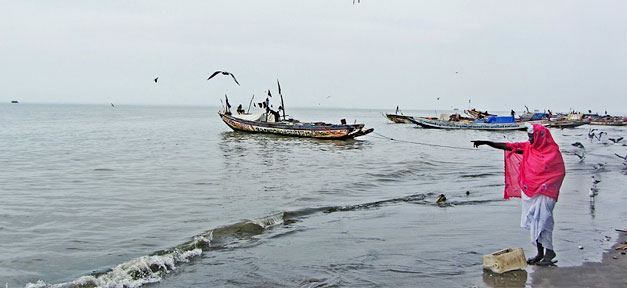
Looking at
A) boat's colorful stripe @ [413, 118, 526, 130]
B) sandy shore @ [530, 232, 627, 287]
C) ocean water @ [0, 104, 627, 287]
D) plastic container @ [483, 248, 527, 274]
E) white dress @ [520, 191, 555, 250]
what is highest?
boat's colorful stripe @ [413, 118, 526, 130]

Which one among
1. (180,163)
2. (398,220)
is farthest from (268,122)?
(398,220)

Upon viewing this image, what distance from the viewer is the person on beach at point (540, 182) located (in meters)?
4.96

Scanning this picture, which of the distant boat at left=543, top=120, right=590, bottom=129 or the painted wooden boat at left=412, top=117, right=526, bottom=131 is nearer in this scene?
the painted wooden boat at left=412, top=117, right=526, bottom=131

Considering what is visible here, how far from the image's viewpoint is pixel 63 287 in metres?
5.45

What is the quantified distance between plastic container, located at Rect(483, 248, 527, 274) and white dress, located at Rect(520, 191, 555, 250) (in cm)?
30

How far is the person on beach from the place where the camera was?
496cm

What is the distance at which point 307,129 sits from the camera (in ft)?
104

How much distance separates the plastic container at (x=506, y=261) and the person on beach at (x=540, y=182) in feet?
0.94

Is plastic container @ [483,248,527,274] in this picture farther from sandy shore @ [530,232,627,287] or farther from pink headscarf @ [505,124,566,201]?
pink headscarf @ [505,124,566,201]

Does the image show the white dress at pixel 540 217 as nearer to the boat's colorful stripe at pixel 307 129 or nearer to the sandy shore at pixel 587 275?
the sandy shore at pixel 587 275

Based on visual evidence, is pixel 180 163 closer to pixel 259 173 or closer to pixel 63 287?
pixel 259 173

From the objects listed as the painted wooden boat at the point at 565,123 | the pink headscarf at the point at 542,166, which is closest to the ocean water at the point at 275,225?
the pink headscarf at the point at 542,166

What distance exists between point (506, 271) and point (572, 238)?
6.63ft

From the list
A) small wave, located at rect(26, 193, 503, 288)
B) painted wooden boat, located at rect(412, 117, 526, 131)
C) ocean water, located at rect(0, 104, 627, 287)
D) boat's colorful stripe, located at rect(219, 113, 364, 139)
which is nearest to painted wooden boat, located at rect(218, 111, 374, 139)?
boat's colorful stripe, located at rect(219, 113, 364, 139)
